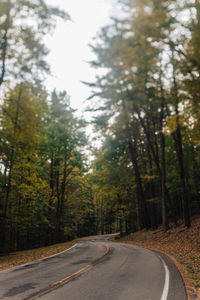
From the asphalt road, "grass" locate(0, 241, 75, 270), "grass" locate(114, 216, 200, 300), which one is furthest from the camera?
"grass" locate(0, 241, 75, 270)

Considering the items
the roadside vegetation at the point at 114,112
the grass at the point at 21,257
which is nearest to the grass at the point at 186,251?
the roadside vegetation at the point at 114,112

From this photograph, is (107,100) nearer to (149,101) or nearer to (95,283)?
(149,101)

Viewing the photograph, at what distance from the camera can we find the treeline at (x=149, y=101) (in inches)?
285

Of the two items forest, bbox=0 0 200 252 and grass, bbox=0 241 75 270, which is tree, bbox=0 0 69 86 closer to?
forest, bbox=0 0 200 252

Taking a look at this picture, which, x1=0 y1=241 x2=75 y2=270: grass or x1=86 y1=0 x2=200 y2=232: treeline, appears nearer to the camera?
x1=86 y1=0 x2=200 y2=232: treeline

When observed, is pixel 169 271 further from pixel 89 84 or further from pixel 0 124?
pixel 89 84

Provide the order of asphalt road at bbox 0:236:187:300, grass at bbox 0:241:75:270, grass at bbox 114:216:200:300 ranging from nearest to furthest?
asphalt road at bbox 0:236:187:300
grass at bbox 114:216:200:300
grass at bbox 0:241:75:270

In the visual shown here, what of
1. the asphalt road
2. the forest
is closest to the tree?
the forest

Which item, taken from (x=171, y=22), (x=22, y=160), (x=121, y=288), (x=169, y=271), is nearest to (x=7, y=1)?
(x=171, y=22)

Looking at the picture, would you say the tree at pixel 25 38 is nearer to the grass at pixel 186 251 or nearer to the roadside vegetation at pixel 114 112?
the roadside vegetation at pixel 114 112

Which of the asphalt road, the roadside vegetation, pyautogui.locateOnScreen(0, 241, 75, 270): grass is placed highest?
the roadside vegetation

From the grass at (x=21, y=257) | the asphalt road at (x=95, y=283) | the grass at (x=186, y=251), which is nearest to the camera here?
the asphalt road at (x=95, y=283)

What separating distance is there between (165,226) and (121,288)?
1645 cm

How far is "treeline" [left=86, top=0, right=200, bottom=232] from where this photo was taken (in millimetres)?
7246
